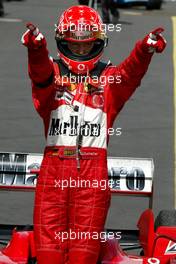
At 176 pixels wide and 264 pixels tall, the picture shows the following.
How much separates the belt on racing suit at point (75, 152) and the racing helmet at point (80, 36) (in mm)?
473

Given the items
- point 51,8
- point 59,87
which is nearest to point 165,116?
point 59,87

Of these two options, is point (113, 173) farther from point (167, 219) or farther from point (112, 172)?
point (167, 219)

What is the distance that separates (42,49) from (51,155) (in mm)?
669

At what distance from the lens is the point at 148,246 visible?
23.9 feet

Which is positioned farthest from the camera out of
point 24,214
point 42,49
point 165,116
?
point 165,116

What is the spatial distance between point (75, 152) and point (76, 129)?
0.47 ft

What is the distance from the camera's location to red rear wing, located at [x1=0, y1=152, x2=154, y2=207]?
8.07m

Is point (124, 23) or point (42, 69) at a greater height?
point (42, 69)

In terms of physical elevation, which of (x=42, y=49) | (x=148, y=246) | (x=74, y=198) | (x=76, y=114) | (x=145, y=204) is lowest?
(x=145, y=204)

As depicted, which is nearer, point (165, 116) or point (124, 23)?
point (165, 116)

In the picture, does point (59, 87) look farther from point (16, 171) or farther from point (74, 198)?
point (16, 171)

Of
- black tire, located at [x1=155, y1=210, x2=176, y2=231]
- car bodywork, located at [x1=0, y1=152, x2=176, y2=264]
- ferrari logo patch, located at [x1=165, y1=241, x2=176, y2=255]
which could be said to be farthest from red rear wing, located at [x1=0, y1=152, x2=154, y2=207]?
ferrari logo patch, located at [x1=165, y1=241, x2=176, y2=255]

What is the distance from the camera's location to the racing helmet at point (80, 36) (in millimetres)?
6520

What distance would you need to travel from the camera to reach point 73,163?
21.0 feet
